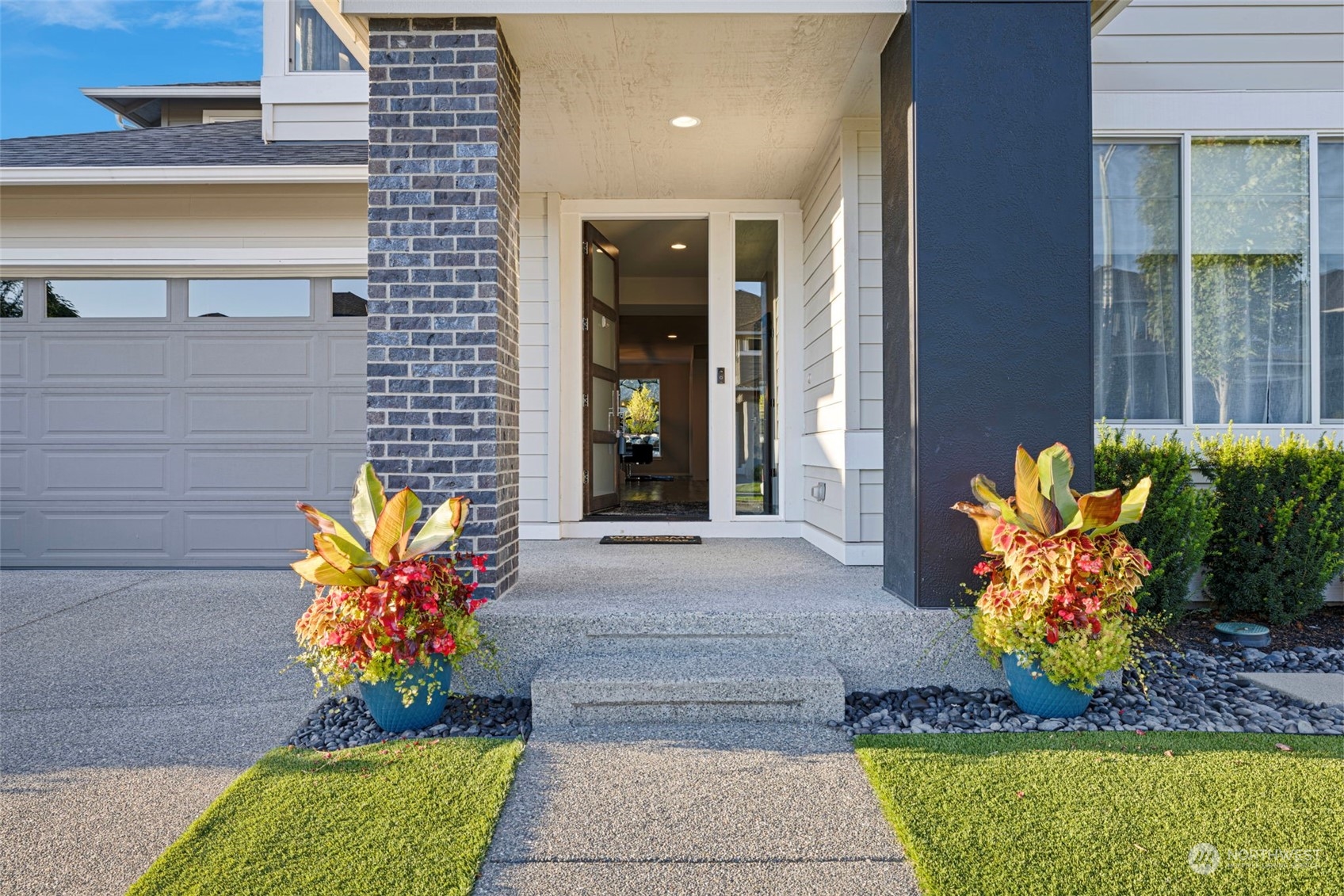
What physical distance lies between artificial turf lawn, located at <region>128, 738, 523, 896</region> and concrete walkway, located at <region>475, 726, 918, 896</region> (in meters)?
0.09

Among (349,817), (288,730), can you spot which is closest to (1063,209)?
(349,817)

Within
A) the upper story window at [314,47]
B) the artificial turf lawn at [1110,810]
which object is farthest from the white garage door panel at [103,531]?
the artificial turf lawn at [1110,810]

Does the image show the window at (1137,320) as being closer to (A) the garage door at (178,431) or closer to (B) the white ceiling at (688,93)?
(B) the white ceiling at (688,93)

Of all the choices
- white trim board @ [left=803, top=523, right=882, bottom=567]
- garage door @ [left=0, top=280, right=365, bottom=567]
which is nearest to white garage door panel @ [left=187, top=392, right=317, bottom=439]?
garage door @ [left=0, top=280, right=365, bottom=567]

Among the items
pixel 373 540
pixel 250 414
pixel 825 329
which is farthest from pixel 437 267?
pixel 250 414

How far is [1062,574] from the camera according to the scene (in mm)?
2615

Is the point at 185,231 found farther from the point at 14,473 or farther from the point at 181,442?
the point at 14,473

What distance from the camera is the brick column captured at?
10.7ft

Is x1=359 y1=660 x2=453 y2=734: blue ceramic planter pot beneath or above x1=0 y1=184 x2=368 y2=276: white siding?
beneath

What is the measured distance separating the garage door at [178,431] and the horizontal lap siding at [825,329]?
3.10m

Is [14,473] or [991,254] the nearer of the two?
[991,254]

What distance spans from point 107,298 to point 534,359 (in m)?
3.08

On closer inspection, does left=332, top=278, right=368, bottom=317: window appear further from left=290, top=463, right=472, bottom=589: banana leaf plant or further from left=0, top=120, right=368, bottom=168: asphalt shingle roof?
left=290, top=463, right=472, bottom=589: banana leaf plant

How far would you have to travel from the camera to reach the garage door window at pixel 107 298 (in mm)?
5598
